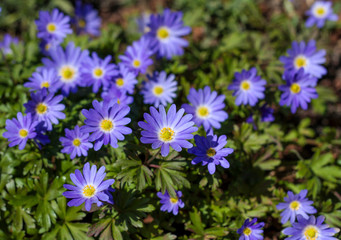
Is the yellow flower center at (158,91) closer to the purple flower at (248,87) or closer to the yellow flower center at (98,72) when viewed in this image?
the yellow flower center at (98,72)

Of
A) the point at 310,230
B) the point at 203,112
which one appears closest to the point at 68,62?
the point at 203,112

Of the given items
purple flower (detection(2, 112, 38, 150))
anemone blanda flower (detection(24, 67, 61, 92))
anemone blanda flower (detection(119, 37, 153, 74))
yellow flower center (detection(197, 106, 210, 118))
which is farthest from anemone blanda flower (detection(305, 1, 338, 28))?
purple flower (detection(2, 112, 38, 150))

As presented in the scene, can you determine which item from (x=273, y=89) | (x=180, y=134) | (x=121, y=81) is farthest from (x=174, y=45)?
(x=180, y=134)

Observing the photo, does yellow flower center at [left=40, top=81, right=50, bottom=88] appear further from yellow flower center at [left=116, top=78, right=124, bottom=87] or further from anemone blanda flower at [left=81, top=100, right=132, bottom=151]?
anemone blanda flower at [left=81, top=100, right=132, bottom=151]

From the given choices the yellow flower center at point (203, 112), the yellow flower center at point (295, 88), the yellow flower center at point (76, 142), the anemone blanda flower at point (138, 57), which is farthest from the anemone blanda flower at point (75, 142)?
the yellow flower center at point (295, 88)

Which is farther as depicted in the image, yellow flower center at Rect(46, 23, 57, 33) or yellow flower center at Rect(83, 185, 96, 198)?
yellow flower center at Rect(46, 23, 57, 33)
